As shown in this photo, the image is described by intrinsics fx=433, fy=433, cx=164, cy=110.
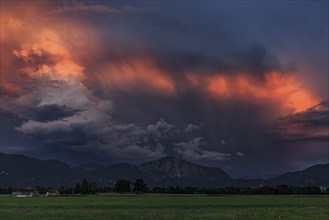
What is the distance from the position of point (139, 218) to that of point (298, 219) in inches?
775

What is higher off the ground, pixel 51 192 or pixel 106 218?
pixel 51 192

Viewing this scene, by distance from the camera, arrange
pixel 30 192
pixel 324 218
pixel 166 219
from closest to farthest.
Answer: pixel 166 219
pixel 324 218
pixel 30 192

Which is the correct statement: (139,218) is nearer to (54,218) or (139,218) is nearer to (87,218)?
(87,218)

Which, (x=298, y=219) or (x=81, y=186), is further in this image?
(x=81, y=186)

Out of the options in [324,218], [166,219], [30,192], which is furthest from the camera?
[30,192]

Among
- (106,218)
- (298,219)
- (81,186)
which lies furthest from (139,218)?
(81,186)

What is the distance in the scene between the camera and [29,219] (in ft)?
168

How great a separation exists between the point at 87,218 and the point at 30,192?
15601cm

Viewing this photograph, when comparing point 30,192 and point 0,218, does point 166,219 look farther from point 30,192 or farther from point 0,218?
point 30,192

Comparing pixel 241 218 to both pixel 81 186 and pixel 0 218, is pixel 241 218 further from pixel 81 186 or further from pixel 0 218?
pixel 81 186

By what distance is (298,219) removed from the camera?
2110 inches

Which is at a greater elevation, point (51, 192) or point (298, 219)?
point (51, 192)

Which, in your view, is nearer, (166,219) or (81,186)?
(166,219)

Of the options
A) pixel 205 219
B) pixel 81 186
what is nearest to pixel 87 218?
pixel 205 219
